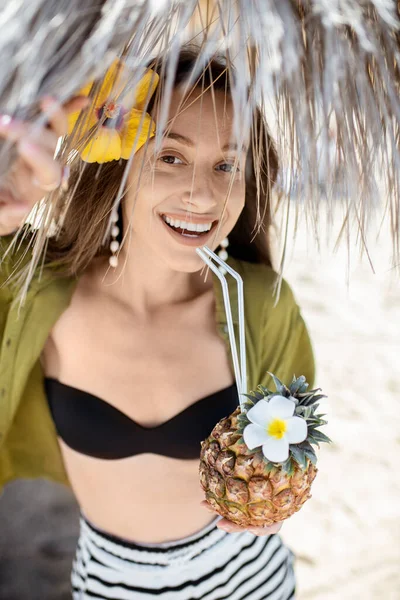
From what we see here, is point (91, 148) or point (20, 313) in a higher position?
point (91, 148)

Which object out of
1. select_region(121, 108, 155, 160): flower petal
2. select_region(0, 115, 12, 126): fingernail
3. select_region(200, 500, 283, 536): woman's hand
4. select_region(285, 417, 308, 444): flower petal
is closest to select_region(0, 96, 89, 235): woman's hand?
select_region(0, 115, 12, 126): fingernail

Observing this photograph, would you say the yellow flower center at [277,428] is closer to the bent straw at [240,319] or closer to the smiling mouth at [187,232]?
the bent straw at [240,319]

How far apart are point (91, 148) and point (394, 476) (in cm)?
232

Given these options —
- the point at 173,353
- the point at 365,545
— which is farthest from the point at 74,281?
the point at 365,545

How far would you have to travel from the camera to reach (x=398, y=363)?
3.64 meters

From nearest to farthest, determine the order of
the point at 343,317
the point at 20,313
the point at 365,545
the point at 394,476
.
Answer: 1. the point at 20,313
2. the point at 365,545
3. the point at 394,476
4. the point at 343,317

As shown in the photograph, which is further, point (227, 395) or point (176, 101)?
point (227, 395)

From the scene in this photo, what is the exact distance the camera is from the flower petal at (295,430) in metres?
0.97

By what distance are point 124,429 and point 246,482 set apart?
382mm

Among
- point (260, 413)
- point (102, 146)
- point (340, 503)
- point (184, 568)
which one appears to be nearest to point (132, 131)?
point (102, 146)

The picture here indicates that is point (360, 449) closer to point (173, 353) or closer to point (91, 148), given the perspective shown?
point (173, 353)

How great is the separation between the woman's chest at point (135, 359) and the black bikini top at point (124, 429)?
22 millimetres

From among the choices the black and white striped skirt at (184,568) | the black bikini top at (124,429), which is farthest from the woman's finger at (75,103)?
the black and white striped skirt at (184,568)

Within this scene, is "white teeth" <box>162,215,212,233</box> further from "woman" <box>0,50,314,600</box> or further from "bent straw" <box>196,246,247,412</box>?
"bent straw" <box>196,246,247,412</box>
